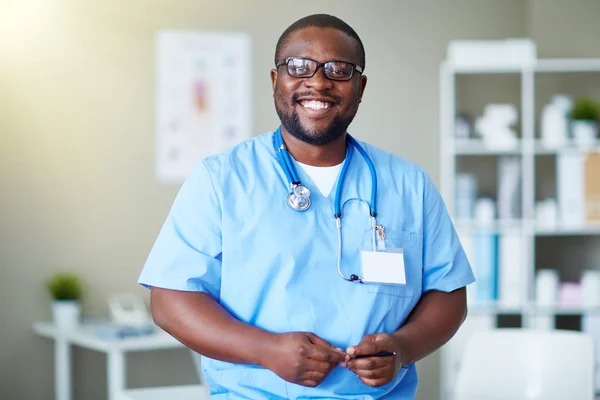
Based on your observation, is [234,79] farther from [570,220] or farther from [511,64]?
[570,220]

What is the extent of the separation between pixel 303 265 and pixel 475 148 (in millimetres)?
2428

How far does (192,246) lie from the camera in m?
1.53

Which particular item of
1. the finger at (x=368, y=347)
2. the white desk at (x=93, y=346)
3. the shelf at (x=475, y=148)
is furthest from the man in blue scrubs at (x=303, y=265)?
the shelf at (x=475, y=148)

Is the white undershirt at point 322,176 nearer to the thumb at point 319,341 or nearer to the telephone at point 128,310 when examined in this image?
the thumb at point 319,341

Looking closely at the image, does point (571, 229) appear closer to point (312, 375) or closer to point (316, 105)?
point (316, 105)

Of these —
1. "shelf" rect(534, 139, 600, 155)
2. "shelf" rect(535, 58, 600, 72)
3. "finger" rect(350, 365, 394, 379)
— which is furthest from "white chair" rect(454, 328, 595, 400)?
"shelf" rect(535, 58, 600, 72)

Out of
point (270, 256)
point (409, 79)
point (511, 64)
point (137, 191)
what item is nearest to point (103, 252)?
point (137, 191)

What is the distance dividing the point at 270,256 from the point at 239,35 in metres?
2.41

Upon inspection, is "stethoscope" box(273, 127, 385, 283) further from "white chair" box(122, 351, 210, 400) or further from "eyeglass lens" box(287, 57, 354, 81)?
"white chair" box(122, 351, 210, 400)

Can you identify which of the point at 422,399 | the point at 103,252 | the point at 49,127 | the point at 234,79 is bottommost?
the point at 422,399

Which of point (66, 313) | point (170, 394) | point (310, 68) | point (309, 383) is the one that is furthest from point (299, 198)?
point (66, 313)

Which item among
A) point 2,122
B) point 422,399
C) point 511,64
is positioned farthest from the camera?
point 422,399

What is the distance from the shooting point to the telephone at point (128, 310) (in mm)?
3451

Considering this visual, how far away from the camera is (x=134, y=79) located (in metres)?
3.63
